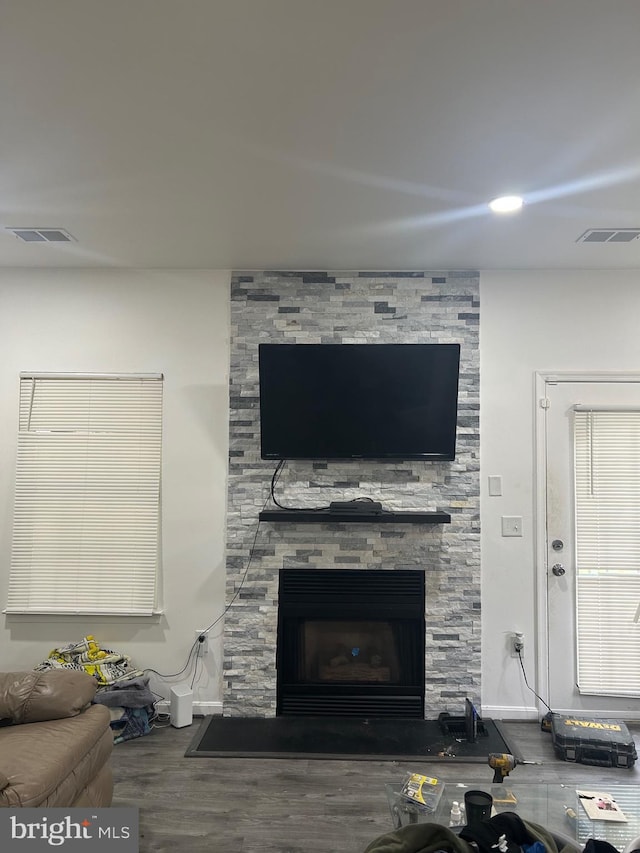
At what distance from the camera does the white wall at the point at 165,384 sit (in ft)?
11.8

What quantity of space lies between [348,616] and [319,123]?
8.99 ft

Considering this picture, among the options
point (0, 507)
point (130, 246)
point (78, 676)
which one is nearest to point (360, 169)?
point (130, 246)

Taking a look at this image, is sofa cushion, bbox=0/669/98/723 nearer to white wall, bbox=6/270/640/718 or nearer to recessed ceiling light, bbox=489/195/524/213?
white wall, bbox=6/270/640/718

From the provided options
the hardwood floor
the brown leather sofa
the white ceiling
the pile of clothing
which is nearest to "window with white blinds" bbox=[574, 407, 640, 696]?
the hardwood floor

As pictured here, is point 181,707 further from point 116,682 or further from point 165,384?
point 165,384

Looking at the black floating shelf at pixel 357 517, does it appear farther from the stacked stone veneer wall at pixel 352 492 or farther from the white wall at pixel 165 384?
the white wall at pixel 165 384

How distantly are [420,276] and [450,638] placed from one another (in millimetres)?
2287

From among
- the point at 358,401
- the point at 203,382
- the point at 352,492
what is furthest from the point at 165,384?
the point at 352,492

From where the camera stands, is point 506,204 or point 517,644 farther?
point 517,644

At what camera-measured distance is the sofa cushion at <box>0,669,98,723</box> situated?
2.28 m

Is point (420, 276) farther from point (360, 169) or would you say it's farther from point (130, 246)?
point (130, 246)

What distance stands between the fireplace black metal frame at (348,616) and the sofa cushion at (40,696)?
1426 millimetres

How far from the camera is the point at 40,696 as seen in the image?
2314 mm

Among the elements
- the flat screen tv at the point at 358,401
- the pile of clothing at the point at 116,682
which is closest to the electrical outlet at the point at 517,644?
the flat screen tv at the point at 358,401
